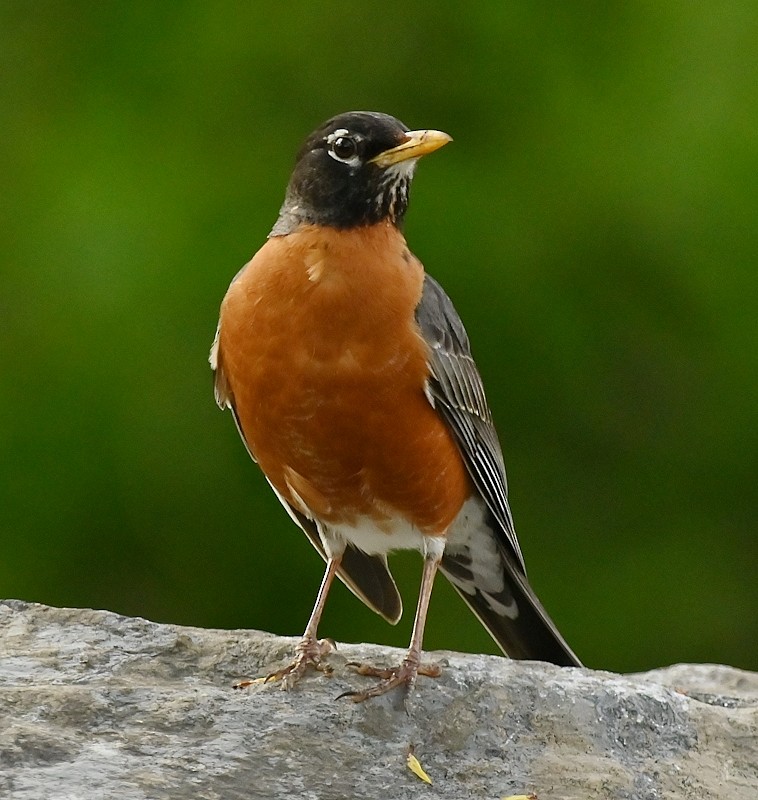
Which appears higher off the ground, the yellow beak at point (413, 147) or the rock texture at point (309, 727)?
the yellow beak at point (413, 147)

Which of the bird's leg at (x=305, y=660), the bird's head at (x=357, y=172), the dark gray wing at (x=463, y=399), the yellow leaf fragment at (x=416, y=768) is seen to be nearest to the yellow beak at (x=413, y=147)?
the bird's head at (x=357, y=172)

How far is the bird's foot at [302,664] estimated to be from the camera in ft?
10.2

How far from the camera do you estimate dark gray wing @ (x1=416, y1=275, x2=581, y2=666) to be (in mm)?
3658

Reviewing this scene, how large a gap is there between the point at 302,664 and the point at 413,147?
1.28 metres

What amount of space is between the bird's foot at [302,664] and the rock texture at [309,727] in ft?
0.14

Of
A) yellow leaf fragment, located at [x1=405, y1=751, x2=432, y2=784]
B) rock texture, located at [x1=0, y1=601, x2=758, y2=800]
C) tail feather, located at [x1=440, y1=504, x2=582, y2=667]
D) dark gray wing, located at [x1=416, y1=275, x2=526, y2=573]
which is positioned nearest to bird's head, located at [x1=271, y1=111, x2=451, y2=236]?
dark gray wing, located at [x1=416, y1=275, x2=526, y2=573]

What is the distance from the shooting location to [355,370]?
132 inches

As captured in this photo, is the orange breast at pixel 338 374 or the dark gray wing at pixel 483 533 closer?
the orange breast at pixel 338 374

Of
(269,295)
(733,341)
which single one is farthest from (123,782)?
(733,341)

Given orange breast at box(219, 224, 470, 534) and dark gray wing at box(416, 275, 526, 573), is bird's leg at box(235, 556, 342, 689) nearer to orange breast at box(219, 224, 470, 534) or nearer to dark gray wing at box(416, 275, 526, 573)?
orange breast at box(219, 224, 470, 534)

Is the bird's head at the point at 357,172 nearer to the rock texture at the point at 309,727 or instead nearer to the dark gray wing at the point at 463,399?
the dark gray wing at the point at 463,399

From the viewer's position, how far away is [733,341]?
4.86 meters

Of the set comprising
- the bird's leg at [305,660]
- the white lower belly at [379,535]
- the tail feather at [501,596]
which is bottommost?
the tail feather at [501,596]

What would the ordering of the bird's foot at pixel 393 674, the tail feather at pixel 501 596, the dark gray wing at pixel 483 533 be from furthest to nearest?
the tail feather at pixel 501 596 < the dark gray wing at pixel 483 533 < the bird's foot at pixel 393 674
